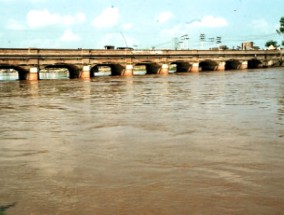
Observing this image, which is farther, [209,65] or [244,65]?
[209,65]

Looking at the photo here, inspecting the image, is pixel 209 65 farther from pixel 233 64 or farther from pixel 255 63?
pixel 255 63

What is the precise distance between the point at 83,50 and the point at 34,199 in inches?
2203

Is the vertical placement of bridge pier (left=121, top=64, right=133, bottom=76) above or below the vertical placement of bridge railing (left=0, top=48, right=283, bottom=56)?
below

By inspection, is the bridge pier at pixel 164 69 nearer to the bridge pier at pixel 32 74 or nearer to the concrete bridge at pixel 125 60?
the concrete bridge at pixel 125 60

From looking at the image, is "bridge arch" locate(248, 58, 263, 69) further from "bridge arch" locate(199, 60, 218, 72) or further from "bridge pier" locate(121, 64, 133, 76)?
"bridge pier" locate(121, 64, 133, 76)

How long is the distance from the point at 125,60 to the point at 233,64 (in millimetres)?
29821

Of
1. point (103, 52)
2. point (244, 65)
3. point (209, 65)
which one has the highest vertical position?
point (103, 52)

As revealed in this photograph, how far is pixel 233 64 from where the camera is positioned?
82188 millimetres

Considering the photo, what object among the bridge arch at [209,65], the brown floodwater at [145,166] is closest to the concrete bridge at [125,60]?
the bridge arch at [209,65]

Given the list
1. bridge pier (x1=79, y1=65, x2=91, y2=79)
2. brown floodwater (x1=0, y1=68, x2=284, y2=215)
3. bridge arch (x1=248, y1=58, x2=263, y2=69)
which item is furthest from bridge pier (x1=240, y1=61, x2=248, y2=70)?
brown floodwater (x1=0, y1=68, x2=284, y2=215)

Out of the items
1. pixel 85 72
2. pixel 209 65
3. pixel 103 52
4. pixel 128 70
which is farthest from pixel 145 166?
pixel 209 65

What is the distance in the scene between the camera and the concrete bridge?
54344 millimetres

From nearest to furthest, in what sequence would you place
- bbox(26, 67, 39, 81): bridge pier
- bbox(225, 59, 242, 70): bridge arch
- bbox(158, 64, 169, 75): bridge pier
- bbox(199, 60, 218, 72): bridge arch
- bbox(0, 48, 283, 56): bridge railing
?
bbox(0, 48, 283, 56): bridge railing, bbox(26, 67, 39, 81): bridge pier, bbox(158, 64, 169, 75): bridge pier, bbox(199, 60, 218, 72): bridge arch, bbox(225, 59, 242, 70): bridge arch

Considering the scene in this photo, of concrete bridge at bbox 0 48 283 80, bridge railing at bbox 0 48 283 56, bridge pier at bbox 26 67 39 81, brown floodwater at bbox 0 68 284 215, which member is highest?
bridge railing at bbox 0 48 283 56
